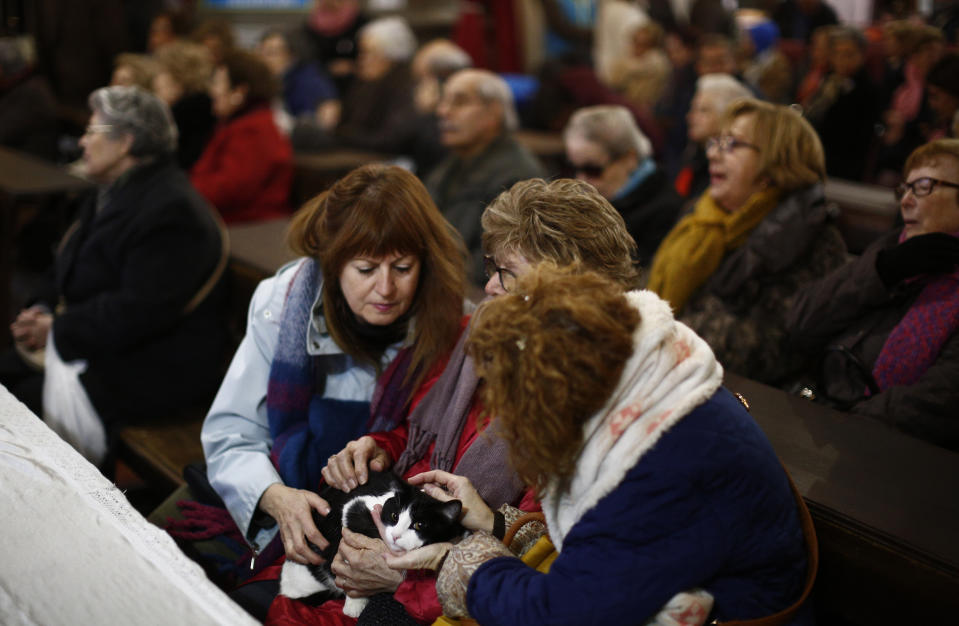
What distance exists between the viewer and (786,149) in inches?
112

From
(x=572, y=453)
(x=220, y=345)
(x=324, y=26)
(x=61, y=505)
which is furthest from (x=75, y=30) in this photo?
(x=572, y=453)

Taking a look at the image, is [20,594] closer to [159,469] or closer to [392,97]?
[159,469]

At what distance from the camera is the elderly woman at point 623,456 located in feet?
4.29

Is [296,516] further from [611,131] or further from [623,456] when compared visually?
[611,131]

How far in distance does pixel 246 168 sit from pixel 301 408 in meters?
2.93

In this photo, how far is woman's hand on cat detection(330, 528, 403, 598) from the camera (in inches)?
67.1

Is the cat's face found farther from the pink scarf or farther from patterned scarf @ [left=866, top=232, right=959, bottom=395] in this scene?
the pink scarf

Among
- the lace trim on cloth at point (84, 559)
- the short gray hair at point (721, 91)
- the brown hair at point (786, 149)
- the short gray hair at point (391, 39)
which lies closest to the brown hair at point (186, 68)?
the short gray hair at point (391, 39)

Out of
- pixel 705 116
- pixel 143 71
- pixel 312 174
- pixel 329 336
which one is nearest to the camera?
pixel 329 336

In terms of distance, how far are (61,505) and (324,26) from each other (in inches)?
285

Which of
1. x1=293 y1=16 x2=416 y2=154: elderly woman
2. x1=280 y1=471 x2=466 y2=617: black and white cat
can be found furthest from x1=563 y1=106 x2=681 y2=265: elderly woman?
x1=293 y1=16 x2=416 y2=154: elderly woman

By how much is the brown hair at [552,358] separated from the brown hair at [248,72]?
12.9 feet

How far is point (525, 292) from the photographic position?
139 cm

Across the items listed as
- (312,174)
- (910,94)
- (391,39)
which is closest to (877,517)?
(910,94)
